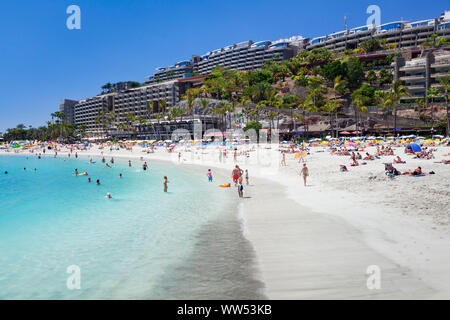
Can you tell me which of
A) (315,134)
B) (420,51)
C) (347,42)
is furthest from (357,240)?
(347,42)

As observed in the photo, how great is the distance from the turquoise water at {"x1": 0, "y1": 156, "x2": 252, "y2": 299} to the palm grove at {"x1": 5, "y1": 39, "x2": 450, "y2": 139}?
47.7 metres

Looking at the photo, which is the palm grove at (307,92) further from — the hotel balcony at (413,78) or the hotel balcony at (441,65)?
the hotel balcony at (413,78)

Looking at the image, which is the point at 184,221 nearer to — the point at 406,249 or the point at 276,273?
the point at 276,273

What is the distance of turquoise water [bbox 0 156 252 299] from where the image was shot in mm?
7090

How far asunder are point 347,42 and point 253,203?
4001 inches

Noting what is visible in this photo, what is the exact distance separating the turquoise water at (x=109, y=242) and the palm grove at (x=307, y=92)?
47.7 meters

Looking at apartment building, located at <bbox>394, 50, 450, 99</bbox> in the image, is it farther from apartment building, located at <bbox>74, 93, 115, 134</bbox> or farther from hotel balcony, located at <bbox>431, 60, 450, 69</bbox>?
apartment building, located at <bbox>74, 93, 115, 134</bbox>

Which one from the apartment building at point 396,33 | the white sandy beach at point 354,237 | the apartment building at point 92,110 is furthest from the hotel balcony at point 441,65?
the apartment building at point 92,110

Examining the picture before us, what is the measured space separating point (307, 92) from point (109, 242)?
7334cm

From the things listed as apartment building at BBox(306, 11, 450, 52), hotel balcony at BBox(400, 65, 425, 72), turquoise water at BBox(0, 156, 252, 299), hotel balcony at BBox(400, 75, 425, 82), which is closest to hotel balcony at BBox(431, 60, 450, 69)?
hotel balcony at BBox(400, 65, 425, 72)

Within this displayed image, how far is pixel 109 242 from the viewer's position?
33.5 ft

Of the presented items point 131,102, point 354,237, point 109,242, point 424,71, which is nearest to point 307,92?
point 424,71
